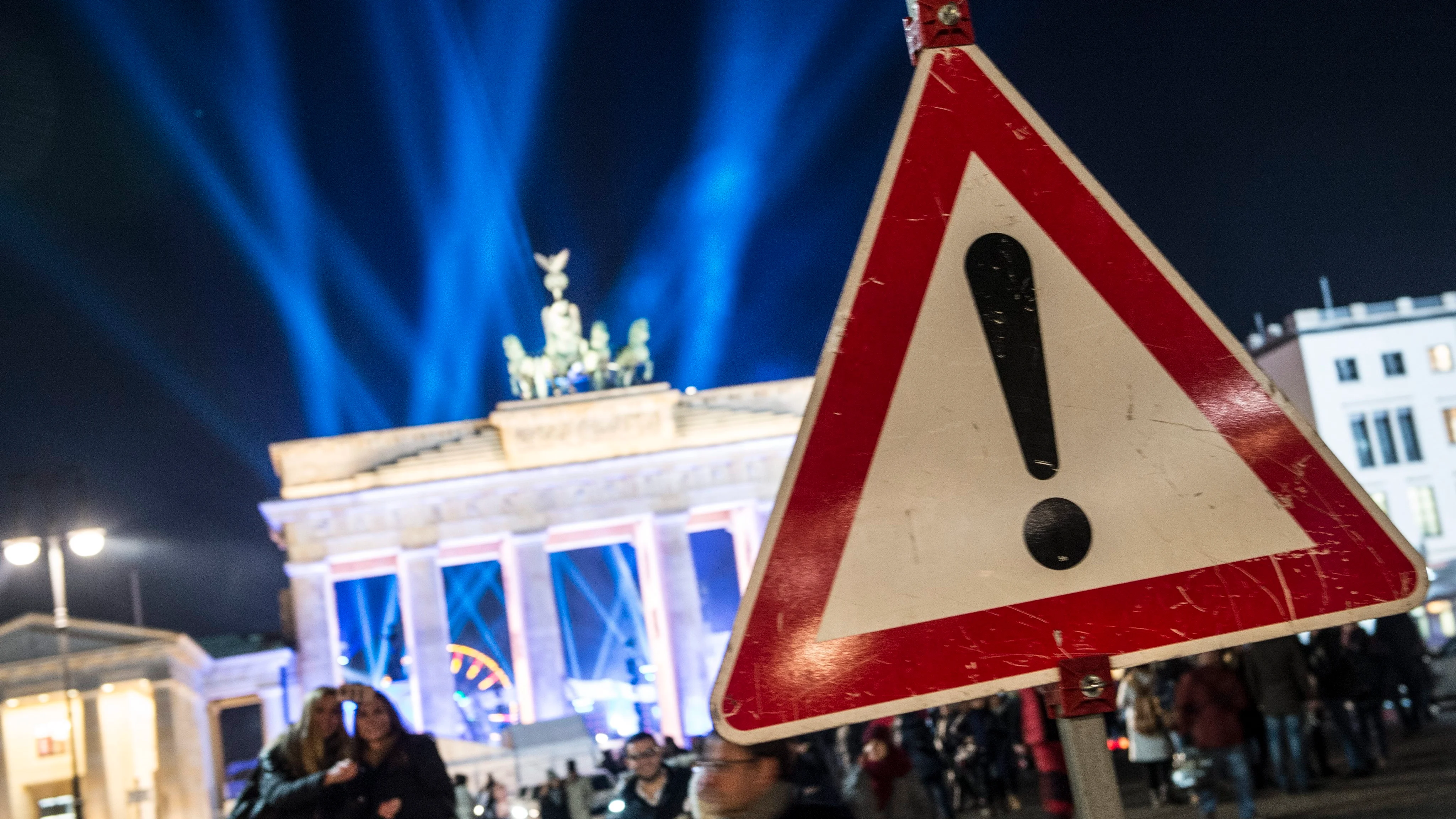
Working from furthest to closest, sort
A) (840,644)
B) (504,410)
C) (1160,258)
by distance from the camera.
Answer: (504,410)
(1160,258)
(840,644)

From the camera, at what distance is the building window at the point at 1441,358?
63750 mm

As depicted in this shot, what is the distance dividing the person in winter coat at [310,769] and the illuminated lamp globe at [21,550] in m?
16.1

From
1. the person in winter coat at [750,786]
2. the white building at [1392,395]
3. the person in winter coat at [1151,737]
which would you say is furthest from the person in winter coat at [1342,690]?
the white building at [1392,395]

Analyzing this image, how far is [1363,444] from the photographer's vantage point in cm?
6234

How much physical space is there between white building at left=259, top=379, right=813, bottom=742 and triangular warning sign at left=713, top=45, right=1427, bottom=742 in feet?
142

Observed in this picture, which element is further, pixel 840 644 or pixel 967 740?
pixel 967 740

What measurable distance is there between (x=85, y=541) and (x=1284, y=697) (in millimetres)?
16112

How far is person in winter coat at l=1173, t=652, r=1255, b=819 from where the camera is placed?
40.6 feet

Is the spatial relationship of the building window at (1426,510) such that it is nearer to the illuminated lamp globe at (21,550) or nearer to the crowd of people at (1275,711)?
the crowd of people at (1275,711)

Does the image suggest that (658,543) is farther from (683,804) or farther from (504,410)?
(683,804)

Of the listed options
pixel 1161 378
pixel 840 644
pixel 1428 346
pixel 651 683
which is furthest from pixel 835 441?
pixel 1428 346

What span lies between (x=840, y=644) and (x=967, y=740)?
1759 cm

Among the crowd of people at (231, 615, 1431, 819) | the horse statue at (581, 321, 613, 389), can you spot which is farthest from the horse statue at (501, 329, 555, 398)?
the crowd of people at (231, 615, 1431, 819)

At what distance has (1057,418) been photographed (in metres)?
2.42
